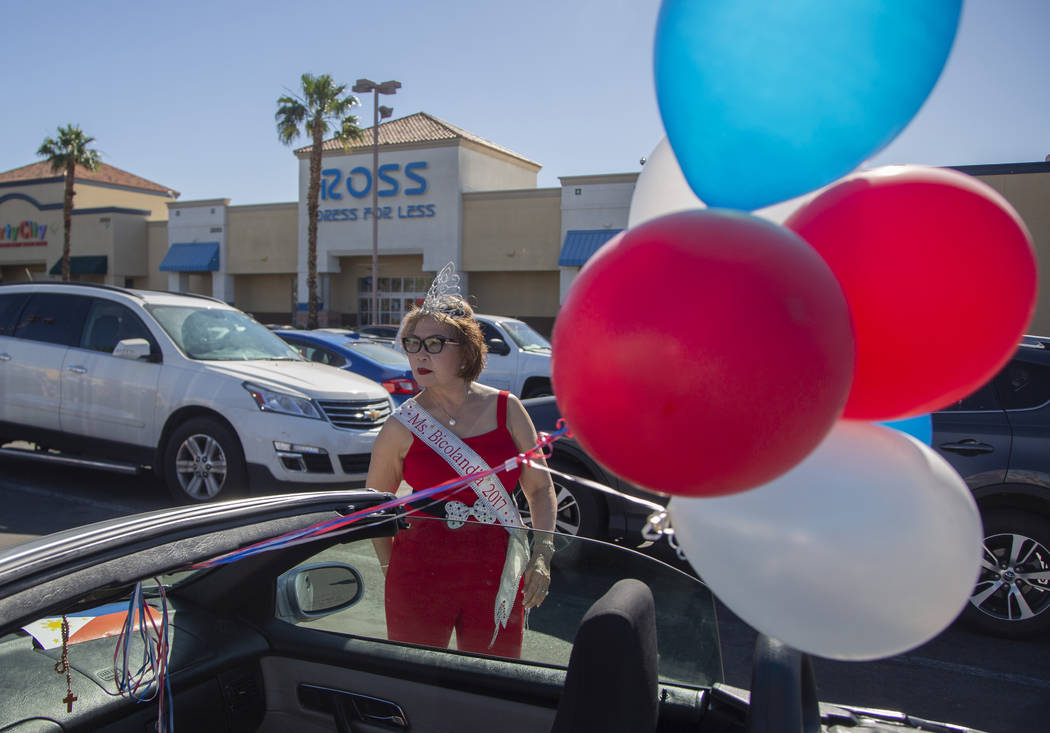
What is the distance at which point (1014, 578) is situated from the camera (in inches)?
163

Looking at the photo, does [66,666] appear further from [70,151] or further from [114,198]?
[114,198]

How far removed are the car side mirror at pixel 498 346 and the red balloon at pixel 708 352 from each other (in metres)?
10.2

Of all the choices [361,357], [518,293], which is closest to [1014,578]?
[361,357]

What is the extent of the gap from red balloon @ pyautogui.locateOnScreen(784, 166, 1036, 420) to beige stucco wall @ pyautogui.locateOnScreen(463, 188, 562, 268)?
89.1ft

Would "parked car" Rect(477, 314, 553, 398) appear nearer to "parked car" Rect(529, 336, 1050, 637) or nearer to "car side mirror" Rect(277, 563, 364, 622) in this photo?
"parked car" Rect(529, 336, 1050, 637)

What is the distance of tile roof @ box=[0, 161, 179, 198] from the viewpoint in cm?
4153

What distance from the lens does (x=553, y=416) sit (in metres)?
5.20

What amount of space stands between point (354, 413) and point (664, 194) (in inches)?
200

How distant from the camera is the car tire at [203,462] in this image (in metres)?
5.96

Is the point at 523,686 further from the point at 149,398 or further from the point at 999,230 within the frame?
the point at 149,398

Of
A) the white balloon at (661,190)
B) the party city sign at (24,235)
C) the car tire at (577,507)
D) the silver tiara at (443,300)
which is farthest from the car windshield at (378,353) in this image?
the party city sign at (24,235)

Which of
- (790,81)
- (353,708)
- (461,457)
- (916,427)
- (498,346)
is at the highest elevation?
(790,81)

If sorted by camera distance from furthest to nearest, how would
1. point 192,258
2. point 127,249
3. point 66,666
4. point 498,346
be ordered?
point 127,249, point 192,258, point 498,346, point 66,666

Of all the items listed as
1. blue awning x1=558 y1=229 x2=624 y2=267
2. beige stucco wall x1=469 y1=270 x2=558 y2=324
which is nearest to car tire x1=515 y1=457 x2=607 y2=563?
blue awning x1=558 y1=229 x2=624 y2=267
